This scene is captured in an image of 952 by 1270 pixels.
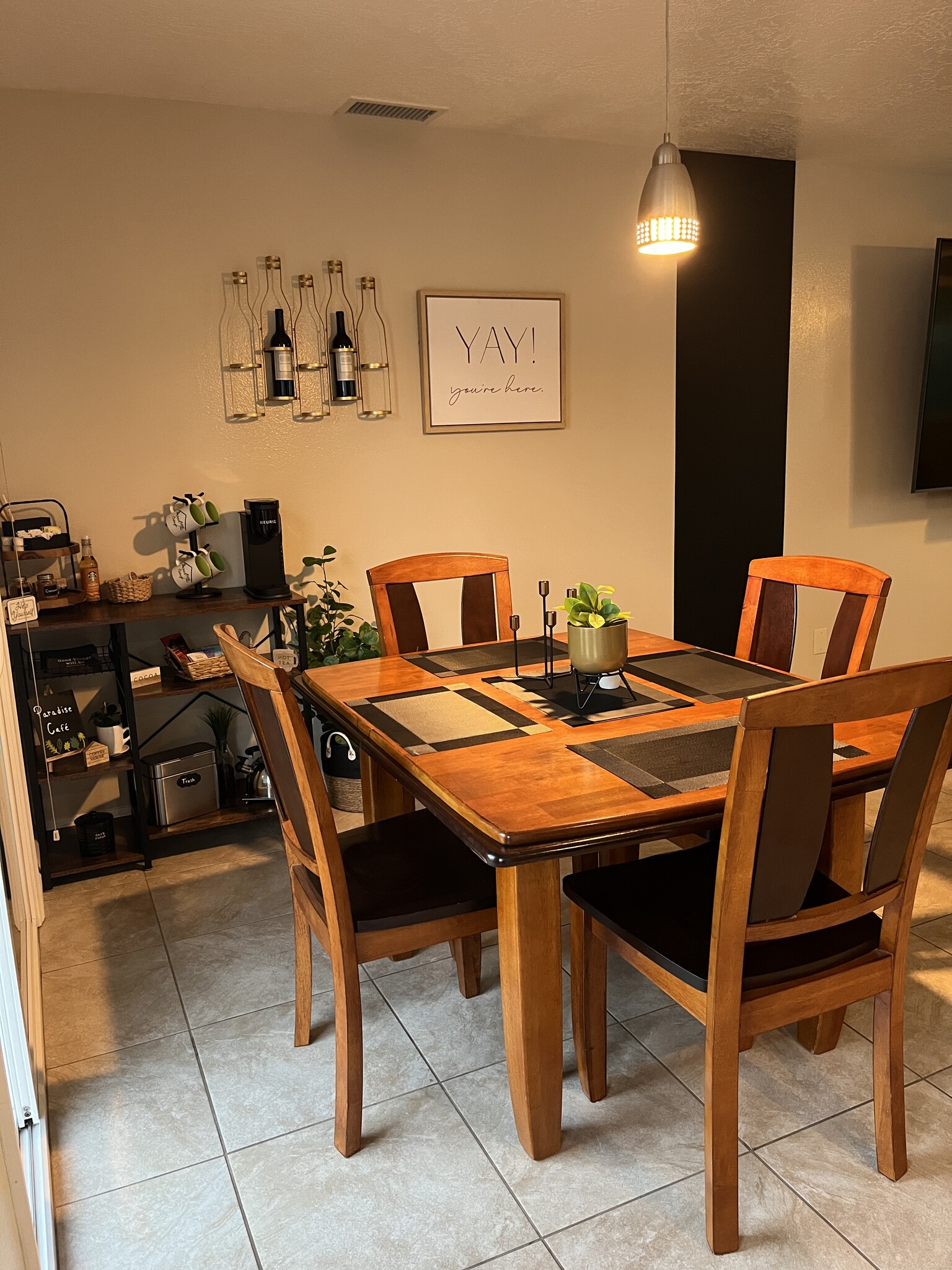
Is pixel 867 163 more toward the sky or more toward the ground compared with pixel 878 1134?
more toward the sky

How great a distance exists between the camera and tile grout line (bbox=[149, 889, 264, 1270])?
1709 millimetres

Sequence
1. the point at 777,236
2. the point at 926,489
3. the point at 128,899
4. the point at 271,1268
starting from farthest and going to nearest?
the point at 926,489 < the point at 777,236 < the point at 128,899 < the point at 271,1268

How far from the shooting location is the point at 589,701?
2.26 metres

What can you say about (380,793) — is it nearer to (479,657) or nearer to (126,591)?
(479,657)

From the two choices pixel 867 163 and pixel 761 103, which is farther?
pixel 867 163

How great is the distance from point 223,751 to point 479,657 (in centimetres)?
131

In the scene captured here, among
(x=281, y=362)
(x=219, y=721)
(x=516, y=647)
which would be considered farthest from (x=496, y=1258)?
(x=281, y=362)

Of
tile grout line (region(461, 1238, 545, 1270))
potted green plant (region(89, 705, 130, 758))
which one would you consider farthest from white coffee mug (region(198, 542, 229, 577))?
tile grout line (region(461, 1238, 545, 1270))

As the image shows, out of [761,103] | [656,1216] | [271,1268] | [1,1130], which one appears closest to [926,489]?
[761,103]

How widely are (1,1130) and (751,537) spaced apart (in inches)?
160

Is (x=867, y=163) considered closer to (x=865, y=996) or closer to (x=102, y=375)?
(x=102, y=375)

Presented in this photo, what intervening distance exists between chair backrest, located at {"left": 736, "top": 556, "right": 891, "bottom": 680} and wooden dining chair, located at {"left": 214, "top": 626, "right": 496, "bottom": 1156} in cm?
108

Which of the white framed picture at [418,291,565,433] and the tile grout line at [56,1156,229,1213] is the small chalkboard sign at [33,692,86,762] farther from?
the white framed picture at [418,291,565,433]

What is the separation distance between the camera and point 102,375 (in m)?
Result: 3.34
